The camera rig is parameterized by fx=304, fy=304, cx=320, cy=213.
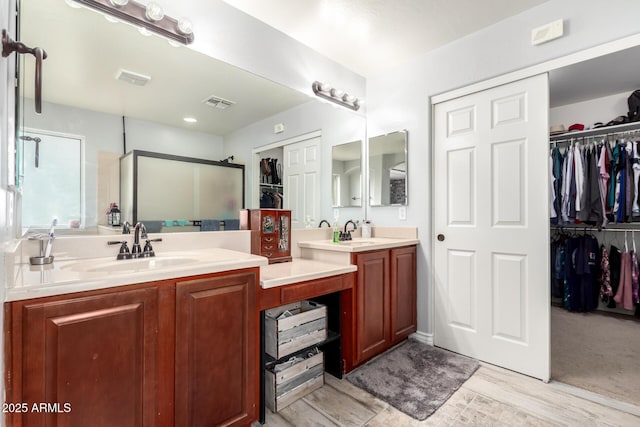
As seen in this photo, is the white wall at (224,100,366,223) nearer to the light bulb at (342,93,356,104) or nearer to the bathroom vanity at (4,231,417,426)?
the light bulb at (342,93,356,104)

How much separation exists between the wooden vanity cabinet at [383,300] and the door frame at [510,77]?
15cm

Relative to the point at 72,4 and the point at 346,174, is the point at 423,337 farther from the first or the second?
the point at 72,4

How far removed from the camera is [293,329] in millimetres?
1764

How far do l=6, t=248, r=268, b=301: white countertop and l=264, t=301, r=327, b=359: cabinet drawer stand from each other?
48 centimetres

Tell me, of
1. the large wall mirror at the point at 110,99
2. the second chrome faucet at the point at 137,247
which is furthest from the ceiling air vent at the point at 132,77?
the second chrome faucet at the point at 137,247

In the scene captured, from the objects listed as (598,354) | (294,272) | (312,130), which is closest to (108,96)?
(294,272)

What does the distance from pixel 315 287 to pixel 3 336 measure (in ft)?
4.20

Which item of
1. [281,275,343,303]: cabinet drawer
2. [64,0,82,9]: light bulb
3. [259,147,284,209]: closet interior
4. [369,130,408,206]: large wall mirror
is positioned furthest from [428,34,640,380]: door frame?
[64,0,82,9]: light bulb

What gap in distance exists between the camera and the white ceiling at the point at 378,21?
200cm

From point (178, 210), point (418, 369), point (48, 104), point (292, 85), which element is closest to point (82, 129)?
point (48, 104)

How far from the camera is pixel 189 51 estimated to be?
5.88 ft

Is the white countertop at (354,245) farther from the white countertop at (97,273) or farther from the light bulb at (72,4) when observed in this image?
the light bulb at (72,4)

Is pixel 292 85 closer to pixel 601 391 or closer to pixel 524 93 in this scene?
pixel 524 93

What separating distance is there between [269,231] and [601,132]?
11.3 ft
